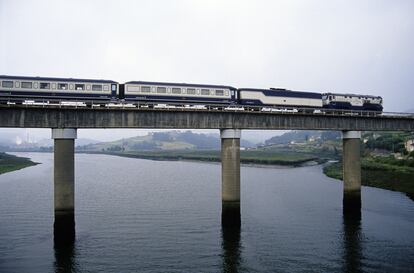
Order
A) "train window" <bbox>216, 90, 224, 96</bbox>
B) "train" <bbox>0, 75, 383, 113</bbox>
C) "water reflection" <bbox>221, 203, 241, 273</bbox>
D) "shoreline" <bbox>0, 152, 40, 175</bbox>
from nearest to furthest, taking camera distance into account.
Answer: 1. "water reflection" <bbox>221, 203, 241, 273</bbox>
2. "train" <bbox>0, 75, 383, 113</bbox>
3. "train window" <bbox>216, 90, 224, 96</bbox>
4. "shoreline" <bbox>0, 152, 40, 175</bbox>

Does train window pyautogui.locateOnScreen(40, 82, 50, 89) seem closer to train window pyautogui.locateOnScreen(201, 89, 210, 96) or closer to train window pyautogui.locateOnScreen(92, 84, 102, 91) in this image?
train window pyautogui.locateOnScreen(92, 84, 102, 91)

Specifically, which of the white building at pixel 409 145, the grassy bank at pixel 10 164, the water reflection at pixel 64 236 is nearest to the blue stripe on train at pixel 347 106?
the water reflection at pixel 64 236

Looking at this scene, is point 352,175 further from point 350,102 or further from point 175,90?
point 175,90

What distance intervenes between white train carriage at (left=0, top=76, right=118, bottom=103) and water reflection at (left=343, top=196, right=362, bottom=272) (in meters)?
31.0

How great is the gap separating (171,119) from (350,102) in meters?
35.4

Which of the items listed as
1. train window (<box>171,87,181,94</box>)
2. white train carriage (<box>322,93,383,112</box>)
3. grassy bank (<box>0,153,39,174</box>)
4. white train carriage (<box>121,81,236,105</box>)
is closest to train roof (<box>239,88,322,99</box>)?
white train carriage (<box>322,93,383,112</box>)

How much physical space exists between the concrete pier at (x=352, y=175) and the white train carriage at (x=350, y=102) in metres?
10.7

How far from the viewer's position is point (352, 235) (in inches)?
1490

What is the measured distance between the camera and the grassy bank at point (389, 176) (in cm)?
7169

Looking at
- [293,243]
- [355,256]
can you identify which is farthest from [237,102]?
[355,256]

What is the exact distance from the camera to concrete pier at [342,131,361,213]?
46906 millimetres

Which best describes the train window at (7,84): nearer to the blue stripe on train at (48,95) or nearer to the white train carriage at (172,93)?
the blue stripe on train at (48,95)

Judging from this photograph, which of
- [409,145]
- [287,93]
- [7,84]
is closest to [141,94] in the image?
[7,84]

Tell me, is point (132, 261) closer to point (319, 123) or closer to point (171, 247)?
point (171, 247)
